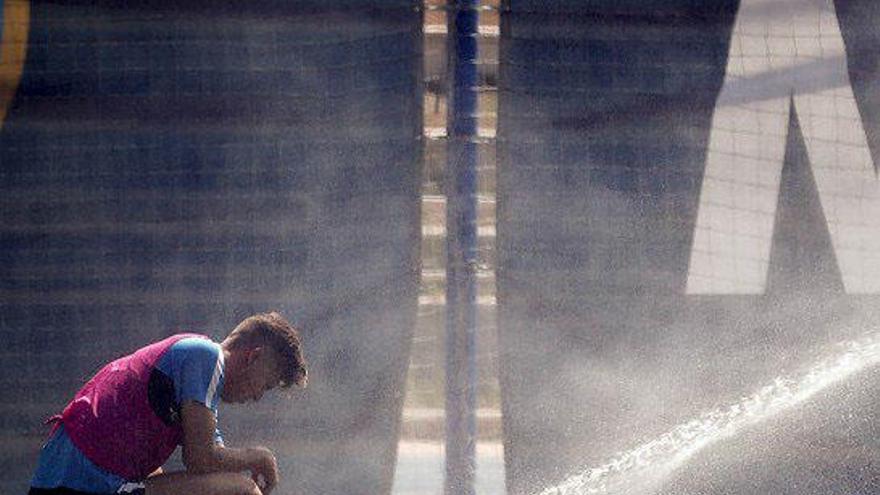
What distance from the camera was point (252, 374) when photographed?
3.96 meters

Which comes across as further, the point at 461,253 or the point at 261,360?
the point at 461,253

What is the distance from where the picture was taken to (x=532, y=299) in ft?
18.4

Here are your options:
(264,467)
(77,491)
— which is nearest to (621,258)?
(264,467)

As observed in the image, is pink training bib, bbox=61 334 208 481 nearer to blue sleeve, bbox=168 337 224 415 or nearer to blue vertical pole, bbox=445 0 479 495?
blue sleeve, bbox=168 337 224 415

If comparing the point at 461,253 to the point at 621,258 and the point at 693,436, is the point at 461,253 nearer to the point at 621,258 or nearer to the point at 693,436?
the point at 621,258

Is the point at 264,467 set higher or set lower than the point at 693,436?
higher

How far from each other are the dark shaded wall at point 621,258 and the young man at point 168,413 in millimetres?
1762

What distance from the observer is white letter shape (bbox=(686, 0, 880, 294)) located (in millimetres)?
5730

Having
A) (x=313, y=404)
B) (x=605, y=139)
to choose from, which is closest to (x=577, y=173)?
(x=605, y=139)

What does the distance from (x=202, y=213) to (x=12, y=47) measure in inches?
36.5

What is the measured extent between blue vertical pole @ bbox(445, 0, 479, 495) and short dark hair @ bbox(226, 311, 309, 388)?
153cm

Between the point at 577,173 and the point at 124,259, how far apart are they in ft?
5.63

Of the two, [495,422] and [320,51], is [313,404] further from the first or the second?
[320,51]

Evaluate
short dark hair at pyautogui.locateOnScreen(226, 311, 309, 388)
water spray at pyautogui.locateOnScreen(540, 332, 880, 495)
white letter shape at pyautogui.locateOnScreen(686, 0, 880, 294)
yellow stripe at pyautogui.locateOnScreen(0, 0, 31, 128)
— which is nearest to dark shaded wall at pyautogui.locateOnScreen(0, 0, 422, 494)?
yellow stripe at pyautogui.locateOnScreen(0, 0, 31, 128)
